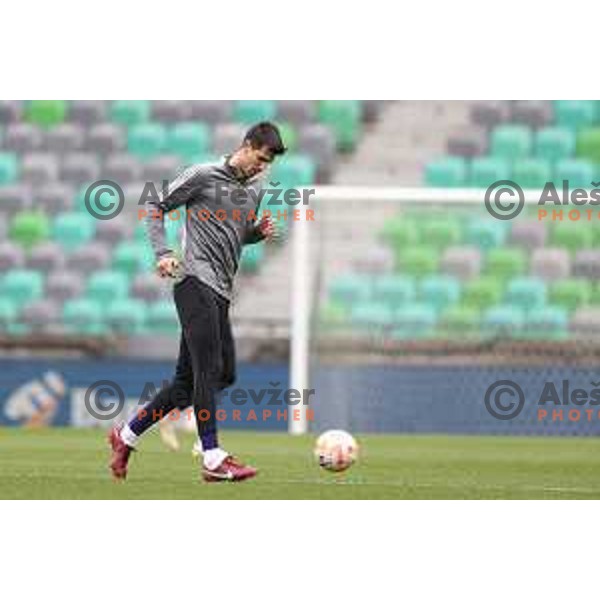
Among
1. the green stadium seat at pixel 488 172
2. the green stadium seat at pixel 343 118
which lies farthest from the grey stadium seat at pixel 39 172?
the green stadium seat at pixel 488 172

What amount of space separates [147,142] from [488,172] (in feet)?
12.9

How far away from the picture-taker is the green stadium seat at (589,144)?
20.3m

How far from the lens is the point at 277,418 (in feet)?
53.4

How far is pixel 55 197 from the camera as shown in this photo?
2050 cm

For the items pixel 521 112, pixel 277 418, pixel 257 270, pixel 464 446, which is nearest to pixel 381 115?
pixel 521 112

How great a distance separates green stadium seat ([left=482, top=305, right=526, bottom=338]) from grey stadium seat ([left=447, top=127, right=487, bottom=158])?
12.8ft

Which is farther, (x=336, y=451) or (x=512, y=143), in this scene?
(x=512, y=143)

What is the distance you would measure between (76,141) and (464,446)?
28.3 ft

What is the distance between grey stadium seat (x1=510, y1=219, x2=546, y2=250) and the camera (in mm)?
16844

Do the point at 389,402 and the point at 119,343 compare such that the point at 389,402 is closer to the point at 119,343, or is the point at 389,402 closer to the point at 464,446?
the point at 464,446

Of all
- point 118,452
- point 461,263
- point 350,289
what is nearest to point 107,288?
point 350,289

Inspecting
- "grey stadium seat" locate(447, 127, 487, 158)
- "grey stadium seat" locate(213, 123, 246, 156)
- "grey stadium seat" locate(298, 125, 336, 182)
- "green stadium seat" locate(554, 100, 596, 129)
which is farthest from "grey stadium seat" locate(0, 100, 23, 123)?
"green stadium seat" locate(554, 100, 596, 129)

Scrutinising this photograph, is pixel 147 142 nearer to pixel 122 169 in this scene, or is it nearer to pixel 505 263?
pixel 122 169

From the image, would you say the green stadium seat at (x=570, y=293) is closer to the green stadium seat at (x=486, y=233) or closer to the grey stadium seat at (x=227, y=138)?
the green stadium seat at (x=486, y=233)
